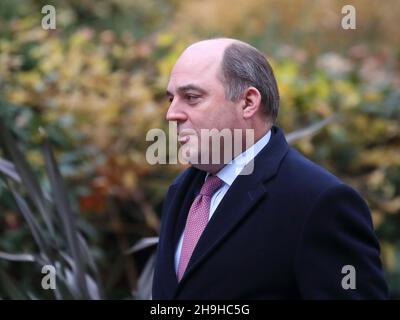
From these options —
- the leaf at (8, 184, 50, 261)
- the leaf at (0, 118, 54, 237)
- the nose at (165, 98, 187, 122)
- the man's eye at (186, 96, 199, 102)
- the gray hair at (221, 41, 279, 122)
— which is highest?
the gray hair at (221, 41, 279, 122)

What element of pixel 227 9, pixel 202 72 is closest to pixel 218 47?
pixel 202 72

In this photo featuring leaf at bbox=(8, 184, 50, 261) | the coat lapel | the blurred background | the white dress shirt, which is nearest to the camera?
the coat lapel

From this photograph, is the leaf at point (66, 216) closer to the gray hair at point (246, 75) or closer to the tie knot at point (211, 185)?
the tie knot at point (211, 185)

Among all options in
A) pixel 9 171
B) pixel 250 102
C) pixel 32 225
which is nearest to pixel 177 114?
pixel 250 102

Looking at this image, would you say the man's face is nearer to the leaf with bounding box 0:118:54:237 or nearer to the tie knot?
the tie knot

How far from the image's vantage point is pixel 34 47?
198 inches

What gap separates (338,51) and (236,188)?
554cm

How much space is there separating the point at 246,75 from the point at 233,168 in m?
0.25

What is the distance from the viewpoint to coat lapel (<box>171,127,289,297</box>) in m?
2.04

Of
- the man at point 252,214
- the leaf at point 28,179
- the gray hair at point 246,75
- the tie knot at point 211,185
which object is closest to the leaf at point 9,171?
the leaf at point 28,179

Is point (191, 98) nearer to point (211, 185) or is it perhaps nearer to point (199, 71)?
point (199, 71)

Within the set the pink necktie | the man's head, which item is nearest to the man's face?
the man's head

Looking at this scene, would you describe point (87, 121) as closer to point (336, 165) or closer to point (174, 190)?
point (336, 165)

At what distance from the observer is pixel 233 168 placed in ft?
7.06
